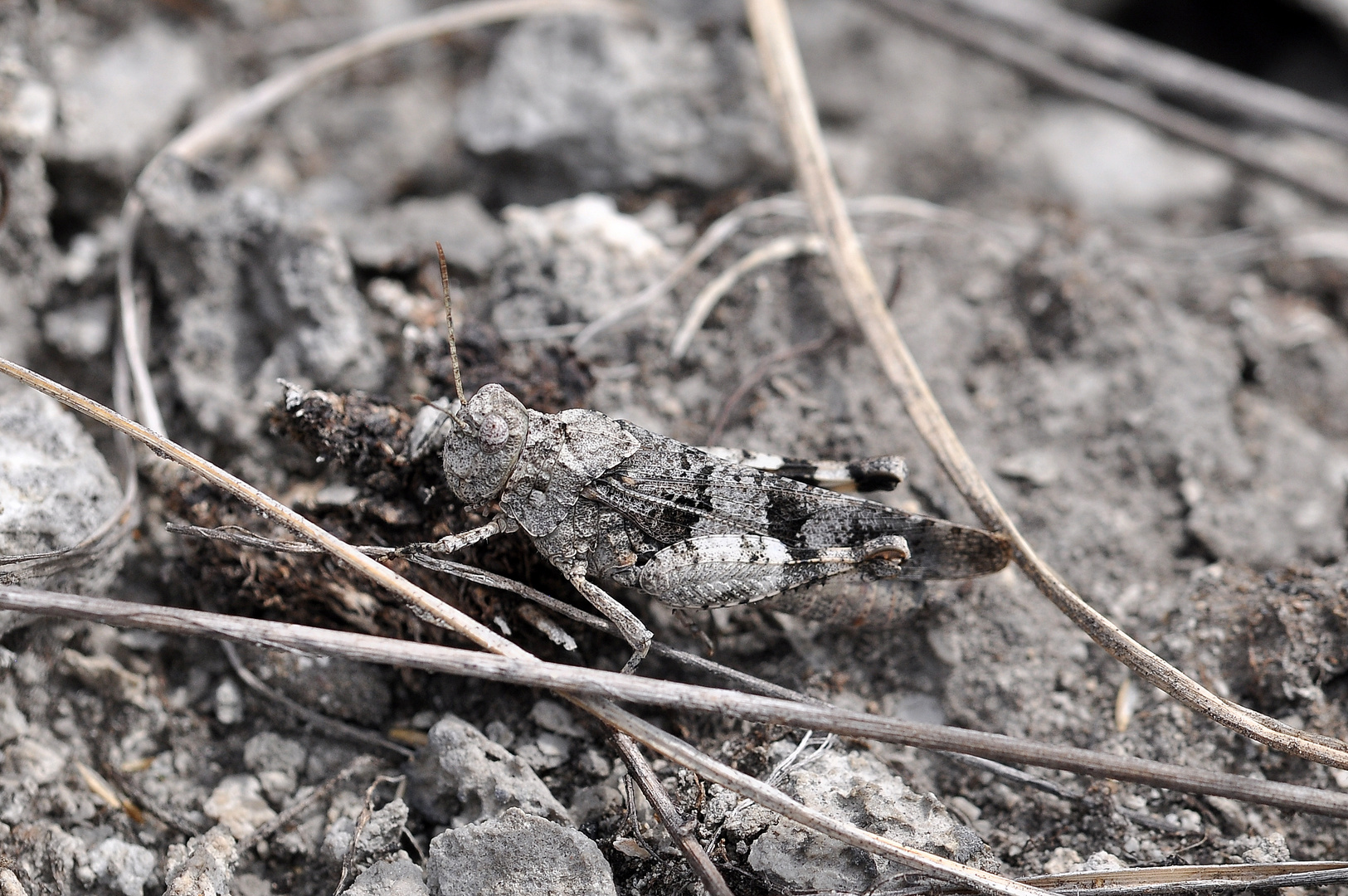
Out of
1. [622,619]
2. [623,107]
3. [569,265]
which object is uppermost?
[623,107]

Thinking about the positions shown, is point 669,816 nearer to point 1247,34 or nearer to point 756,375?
point 756,375

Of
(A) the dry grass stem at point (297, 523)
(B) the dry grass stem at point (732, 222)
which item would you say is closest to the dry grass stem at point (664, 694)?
(A) the dry grass stem at point (297, 523)

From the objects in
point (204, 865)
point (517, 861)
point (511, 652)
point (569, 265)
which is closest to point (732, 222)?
point (569, 265)

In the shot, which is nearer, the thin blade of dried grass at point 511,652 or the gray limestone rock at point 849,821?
the thin blade of dried grass at point 511,652

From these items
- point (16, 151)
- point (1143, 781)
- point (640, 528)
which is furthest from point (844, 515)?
point (16, 151)

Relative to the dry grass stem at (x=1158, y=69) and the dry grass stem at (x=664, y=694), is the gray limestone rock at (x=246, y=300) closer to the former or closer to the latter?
the dry grass stem at (x=664, y=694)

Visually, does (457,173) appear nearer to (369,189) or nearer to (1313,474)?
(369,189)

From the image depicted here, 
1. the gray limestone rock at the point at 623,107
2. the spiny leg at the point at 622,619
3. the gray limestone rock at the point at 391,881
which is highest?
the gray limestone rock at the point at 623,107
